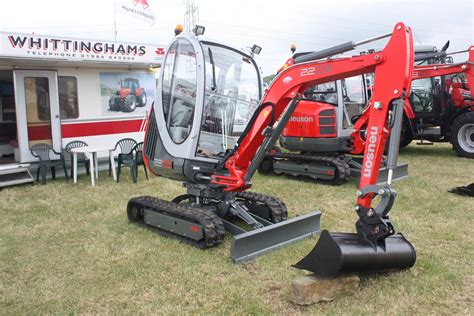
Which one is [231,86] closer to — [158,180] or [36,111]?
[158,180]

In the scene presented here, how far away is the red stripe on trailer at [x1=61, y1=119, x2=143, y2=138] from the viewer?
881cm

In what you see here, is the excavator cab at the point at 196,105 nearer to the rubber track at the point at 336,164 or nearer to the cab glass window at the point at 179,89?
the cab glass window at the point at 179,89

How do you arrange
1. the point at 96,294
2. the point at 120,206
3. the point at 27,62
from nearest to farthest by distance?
the point at 96,294 < the point at 120,206 < the point at 27,62

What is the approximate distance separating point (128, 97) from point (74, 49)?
1.72 metres

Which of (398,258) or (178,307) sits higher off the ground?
(398,258)

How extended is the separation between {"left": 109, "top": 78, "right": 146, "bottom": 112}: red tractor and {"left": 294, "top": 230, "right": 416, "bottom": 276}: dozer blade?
694 cm

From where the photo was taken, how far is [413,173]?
28.9ft

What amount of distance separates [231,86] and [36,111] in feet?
16.2

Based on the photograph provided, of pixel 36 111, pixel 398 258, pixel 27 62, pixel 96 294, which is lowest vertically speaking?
pixel 96 294

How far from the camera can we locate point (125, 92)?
31.7ft

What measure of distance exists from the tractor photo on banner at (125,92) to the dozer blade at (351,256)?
22.7 feet

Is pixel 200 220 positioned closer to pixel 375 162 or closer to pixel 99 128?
pixel 375 162

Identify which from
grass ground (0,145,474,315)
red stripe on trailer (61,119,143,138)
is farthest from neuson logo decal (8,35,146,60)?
grass ground (0,145,474,315)

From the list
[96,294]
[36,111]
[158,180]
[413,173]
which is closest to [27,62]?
[36,111]
